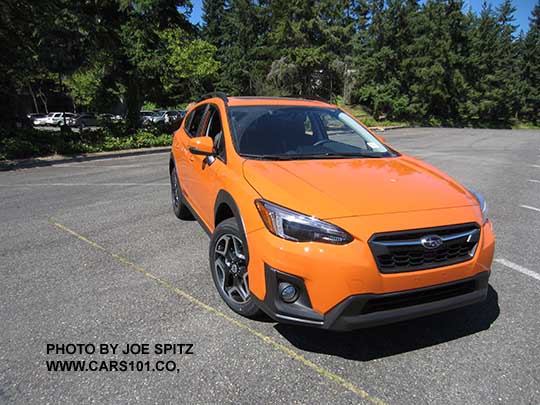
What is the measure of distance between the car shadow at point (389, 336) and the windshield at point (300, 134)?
148 cm

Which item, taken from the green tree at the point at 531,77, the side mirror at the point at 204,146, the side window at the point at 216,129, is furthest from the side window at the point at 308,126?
the green tree at the point at 531,77

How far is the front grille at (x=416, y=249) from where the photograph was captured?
221cm

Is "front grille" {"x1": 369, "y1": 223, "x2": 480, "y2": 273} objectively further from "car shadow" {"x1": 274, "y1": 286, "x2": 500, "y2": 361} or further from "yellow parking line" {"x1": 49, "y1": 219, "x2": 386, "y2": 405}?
"yellow parking line" {"x1": 49, "y1": 219, "x2": 386, "y2": 405}

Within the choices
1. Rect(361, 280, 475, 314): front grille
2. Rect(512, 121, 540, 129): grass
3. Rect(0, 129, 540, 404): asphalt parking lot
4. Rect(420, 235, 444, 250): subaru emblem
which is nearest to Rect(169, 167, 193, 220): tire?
Rect(0, 129, 540, 404): asphalt parking lot

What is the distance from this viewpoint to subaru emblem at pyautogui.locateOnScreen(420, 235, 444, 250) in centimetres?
226

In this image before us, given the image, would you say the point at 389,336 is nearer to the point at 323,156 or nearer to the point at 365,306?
the point at 365,306

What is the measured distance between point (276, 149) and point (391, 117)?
45.6m

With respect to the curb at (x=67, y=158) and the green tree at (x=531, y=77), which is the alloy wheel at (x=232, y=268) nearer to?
the curb at (x=67, y=158)

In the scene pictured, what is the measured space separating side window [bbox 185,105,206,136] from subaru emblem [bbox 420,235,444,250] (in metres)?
3.22

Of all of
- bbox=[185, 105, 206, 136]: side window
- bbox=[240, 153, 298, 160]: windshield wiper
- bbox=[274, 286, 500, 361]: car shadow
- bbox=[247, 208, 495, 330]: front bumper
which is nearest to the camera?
bbox=[247, 208, 495, 330]: front bumper

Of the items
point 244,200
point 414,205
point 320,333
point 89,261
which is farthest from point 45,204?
point 414,205

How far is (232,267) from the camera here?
9.61ft

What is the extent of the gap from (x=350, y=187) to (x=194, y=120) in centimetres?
302

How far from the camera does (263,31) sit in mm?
58719
